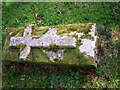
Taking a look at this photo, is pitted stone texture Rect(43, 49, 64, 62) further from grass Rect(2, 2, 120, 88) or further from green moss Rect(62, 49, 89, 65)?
grass Rect(2, 2, 120, 88)

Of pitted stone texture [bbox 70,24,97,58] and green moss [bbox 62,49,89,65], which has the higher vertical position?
pitted stone texture [bbox 70,24,97,58]

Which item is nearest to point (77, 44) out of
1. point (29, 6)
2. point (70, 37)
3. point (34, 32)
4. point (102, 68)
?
point (70, 37)

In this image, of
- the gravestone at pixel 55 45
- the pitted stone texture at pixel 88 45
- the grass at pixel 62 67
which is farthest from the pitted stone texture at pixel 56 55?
the pitted stone texture at pixel 88 45

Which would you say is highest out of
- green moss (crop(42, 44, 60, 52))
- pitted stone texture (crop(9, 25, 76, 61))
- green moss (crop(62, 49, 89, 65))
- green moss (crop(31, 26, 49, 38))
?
green moss (crop(31, 26, 49, 38))

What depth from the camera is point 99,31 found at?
36.8ft

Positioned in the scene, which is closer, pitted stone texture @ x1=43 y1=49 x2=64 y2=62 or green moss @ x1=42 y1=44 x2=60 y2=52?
pitted stone texture @ x1=43 y1=49 x2=64 y2=62

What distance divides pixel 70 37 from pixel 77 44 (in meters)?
0.40

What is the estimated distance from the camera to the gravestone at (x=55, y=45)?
9.67m

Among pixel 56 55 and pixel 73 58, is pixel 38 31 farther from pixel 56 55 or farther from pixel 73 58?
pixel 73 58

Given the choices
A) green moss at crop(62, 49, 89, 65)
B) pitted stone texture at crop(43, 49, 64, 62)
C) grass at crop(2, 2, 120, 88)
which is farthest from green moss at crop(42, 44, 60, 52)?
grass at crop(2, 2, 120, 88)

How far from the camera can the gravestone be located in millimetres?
9672

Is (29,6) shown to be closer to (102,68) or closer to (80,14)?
(80,14)

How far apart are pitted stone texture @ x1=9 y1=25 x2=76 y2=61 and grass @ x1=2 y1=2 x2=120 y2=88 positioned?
2.20 feet

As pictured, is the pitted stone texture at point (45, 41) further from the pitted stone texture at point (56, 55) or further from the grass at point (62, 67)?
the grass at point (62, 67)
